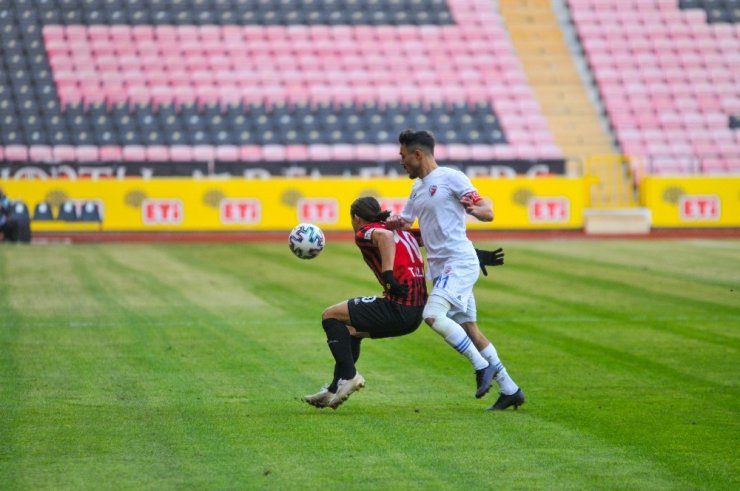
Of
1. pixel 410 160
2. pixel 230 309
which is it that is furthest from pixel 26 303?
pixel 410 160

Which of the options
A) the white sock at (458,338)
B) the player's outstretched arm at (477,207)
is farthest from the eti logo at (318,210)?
the player's outstretched arm at (477,207)

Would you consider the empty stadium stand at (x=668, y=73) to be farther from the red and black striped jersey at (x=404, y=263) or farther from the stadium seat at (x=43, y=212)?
the red and black striped jersey at (x=404, y=263)

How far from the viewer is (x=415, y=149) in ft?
28.6

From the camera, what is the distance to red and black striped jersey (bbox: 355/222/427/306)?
8757mm

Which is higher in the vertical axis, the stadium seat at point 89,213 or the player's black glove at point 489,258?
the player's black glove at point 489,258

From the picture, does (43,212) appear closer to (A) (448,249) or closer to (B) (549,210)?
(B) (549,210)

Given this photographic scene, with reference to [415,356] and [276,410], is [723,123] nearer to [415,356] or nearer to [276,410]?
[415,356]

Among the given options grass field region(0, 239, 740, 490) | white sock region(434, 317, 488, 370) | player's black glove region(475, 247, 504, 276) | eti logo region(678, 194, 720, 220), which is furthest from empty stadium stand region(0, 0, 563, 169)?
white sock region(434, 317, 488, 370)

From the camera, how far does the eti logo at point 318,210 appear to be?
1195 inches

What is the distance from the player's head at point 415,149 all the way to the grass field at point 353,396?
68.7 inches

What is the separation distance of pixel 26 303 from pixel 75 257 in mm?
7764

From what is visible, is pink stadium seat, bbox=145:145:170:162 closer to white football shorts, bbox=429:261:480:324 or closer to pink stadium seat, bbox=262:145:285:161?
pink stadium seat, bbox=262:145:285:161

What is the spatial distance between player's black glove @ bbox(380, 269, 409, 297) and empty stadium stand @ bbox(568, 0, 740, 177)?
26.0 m

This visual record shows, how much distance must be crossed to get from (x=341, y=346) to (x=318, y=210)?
2170cm
